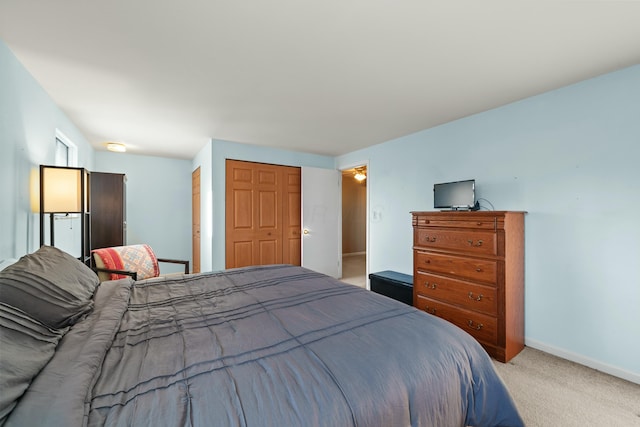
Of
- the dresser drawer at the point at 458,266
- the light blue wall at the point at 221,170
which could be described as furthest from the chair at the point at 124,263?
the dresser drawer at the point at 458,266

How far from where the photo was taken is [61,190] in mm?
2059

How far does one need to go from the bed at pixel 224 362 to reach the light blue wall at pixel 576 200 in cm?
166

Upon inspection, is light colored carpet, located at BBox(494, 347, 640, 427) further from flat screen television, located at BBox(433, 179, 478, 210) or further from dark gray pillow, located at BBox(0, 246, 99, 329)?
dark gray pillow, located at BBox(0, 246, 99, 329)

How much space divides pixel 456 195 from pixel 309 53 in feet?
7.03

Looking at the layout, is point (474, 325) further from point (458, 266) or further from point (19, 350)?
point (19, 350)

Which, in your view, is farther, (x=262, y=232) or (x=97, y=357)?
(x=262, y=232)

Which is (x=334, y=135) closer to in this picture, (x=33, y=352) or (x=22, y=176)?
(x=22, y=176)

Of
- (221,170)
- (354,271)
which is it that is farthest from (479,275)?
(221,170)

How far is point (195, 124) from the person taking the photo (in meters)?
3.29

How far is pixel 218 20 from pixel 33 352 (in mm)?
1797

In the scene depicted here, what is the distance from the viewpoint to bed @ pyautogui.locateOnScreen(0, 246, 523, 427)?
77cm

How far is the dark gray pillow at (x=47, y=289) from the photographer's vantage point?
107cm

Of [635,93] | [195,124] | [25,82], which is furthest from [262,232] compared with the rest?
[635,93]

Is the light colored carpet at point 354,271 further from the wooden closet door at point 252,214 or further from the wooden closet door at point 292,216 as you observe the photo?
the wooden closet door at point 252,214
